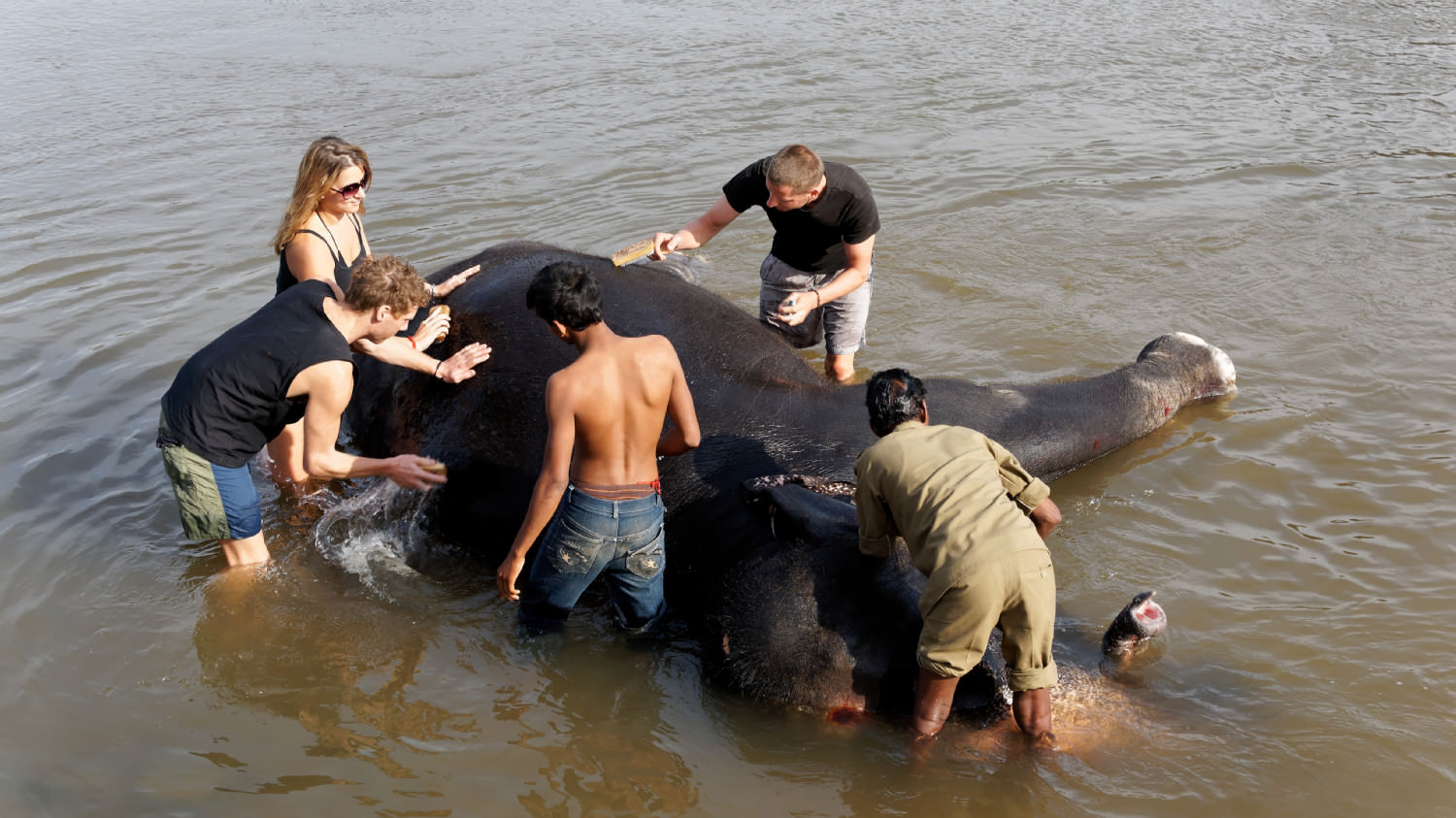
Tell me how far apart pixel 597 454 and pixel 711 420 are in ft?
3.36

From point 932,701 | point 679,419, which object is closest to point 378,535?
point 679,419

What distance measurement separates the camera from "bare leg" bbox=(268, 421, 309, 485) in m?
6.52

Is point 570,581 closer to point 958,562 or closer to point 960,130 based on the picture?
point 958,562

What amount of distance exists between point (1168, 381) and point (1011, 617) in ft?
10.6

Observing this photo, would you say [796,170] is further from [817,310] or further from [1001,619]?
[1001,619]

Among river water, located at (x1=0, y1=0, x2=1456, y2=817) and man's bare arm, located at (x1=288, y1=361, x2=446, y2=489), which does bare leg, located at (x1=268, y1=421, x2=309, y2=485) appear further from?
man's bare arm, located at (x1=288, y1=361, x2=446, y2=489)

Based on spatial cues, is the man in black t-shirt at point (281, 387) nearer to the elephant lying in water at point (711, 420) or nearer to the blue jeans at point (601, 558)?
the elephant lying in water at point (711, 420)

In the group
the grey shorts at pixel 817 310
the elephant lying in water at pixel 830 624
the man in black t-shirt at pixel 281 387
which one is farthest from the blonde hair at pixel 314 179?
the elephant lying in water at pixel 830 624

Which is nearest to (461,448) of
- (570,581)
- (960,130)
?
(570,581)

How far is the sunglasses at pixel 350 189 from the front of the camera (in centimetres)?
589

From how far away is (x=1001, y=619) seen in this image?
13.6ft

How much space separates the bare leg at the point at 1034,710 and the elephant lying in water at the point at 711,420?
497 mm

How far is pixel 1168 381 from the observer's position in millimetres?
6621

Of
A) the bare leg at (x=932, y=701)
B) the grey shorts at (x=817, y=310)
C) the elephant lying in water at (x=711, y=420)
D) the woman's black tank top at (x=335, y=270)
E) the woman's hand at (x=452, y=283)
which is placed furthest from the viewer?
the grey shorts at (x=817, y=310)
